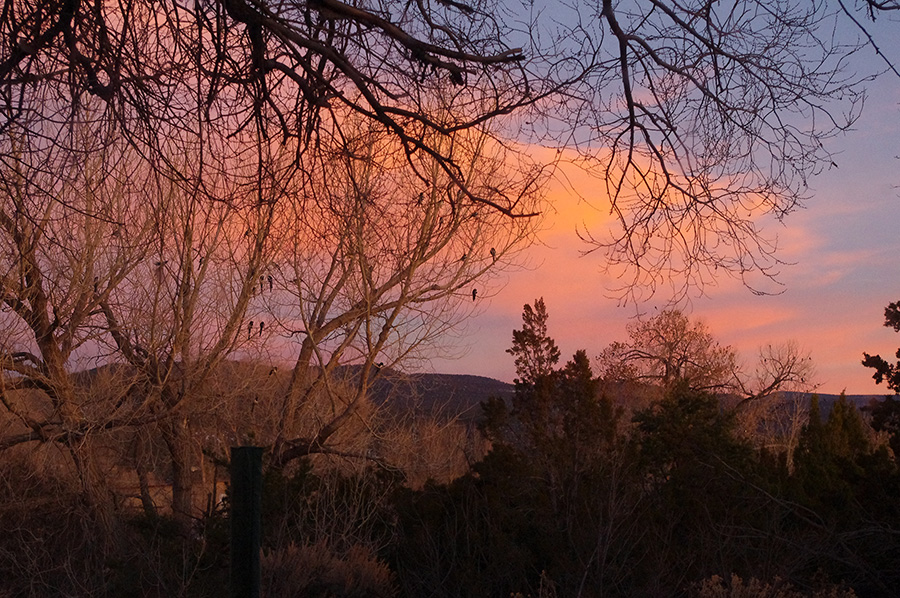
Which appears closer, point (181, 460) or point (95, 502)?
point (95, 502)

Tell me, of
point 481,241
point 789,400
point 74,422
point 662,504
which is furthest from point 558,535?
point 789,400

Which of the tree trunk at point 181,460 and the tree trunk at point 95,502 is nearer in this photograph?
the tree trunk at point 95,502

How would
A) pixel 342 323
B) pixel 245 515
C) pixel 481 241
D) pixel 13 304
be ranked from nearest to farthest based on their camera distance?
pixel 245 515, pixel 13 304, pixel 481 241, pixel 342 323

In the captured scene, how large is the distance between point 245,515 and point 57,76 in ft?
8.15

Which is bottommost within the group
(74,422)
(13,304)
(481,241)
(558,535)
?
(558,535)

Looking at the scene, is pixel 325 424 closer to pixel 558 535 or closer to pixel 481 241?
pixel 481 241

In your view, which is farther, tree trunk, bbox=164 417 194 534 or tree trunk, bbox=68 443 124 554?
tree trunk, bbox=164 417 194 534

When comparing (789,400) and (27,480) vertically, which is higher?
(789,400)

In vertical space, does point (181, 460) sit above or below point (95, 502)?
above

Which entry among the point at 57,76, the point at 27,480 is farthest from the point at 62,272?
the point at 57,76

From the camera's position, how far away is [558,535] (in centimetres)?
Answer: 1074

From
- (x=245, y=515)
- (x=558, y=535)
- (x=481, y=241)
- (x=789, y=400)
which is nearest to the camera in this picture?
(x=245, y=515)

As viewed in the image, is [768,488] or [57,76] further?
[768,488]

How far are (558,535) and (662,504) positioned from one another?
1.65 metres
